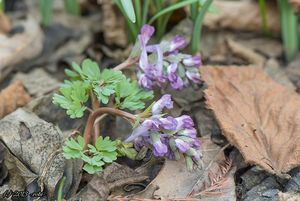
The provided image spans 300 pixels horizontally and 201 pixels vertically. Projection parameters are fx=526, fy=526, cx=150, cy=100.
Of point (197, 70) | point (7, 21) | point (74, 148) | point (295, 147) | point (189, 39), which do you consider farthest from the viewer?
point (7, 21)

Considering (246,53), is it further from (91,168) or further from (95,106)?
(91,168)

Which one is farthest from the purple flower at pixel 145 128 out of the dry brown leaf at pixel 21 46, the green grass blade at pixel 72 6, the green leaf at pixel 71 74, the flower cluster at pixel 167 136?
the green grass blade at pixel 72 6

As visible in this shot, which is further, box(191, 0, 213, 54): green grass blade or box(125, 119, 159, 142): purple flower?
box(191, 0, 213, 54): green grass blade

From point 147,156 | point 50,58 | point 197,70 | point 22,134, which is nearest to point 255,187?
point 147,156

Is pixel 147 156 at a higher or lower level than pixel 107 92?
lower

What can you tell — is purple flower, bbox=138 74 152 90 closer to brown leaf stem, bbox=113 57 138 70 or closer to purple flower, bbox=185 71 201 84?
brown leaf stem, bbox=113 57 138 70

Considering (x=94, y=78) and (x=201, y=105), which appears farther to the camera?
(x=201, y=105)

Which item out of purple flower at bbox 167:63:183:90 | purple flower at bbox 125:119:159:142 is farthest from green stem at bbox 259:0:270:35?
purple flower at bbox 125:119:159:142

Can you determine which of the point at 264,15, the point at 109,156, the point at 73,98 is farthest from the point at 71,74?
the point at 264,15

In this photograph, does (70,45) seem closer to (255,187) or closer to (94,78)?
(94,78)
